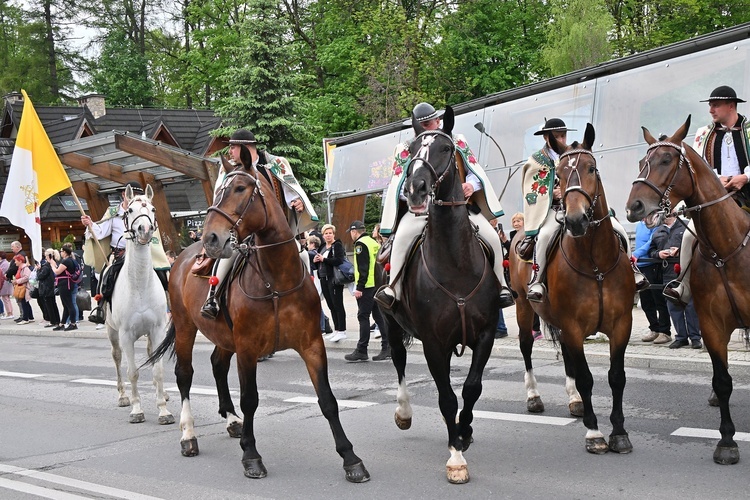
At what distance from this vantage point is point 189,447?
765 cm

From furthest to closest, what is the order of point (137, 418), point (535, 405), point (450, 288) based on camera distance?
point (137, 418), point (535, 405), point (450, 288)

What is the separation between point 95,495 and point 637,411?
→ 5098mm

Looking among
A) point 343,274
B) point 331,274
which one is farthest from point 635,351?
point 331,274

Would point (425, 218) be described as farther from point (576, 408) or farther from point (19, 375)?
point (19, 375)

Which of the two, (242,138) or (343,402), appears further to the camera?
(343,402)

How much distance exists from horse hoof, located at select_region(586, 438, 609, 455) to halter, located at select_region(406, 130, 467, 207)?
217cm

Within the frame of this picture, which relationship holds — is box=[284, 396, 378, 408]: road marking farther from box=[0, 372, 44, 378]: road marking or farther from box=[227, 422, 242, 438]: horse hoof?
box=[0, 372, 44, 378]: road marking

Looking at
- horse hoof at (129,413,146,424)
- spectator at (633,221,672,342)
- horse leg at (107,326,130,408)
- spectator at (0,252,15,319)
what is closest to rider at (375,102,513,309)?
horse hoof at (129,413,146,424)

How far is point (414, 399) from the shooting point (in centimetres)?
969

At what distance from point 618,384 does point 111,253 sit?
279 inches

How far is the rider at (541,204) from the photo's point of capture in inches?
303

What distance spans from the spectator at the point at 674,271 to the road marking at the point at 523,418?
430 cm

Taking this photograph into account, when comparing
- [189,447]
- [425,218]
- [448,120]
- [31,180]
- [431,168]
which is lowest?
[189,447]

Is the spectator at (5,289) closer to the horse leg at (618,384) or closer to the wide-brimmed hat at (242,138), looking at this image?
the wide-brimmed hat at (242,138)
